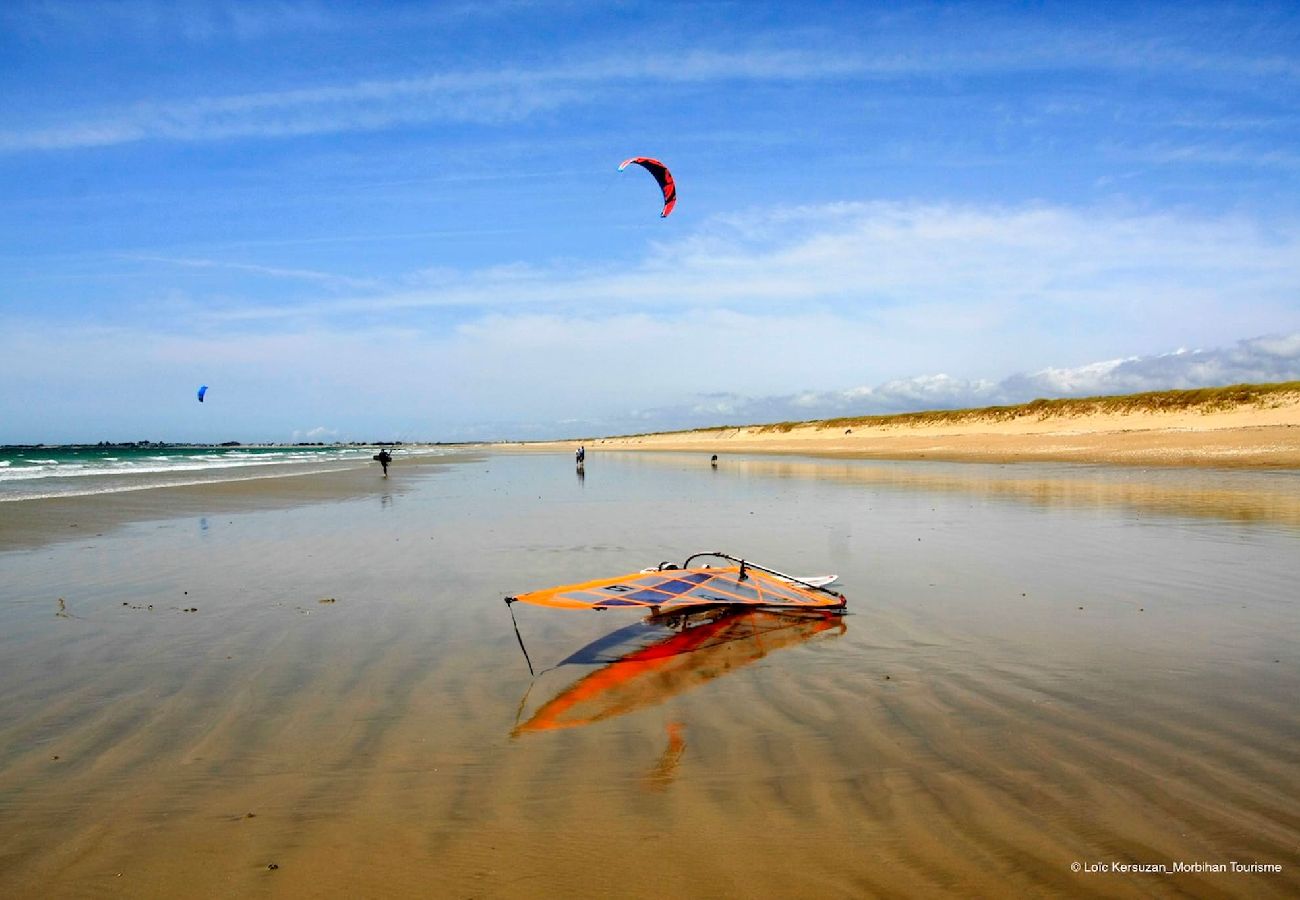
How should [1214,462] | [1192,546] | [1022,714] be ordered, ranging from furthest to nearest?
1. [1214,462]
2. [1192,546]
3. [1022,714]

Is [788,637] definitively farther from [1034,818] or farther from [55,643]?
[55,643]

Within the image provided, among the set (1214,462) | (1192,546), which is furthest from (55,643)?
(1214,462)

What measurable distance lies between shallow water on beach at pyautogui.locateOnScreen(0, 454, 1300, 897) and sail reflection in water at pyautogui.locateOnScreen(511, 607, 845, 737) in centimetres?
4

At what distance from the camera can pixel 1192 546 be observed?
10.4 m

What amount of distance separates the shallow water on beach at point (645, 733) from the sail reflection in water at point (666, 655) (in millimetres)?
39

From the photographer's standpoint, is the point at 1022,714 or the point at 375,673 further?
the point at 375,673

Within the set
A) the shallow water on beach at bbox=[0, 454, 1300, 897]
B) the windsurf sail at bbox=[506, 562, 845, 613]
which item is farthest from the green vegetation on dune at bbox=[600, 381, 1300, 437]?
→ the windsurf sail at bbox=[506, 562, 845, 613]

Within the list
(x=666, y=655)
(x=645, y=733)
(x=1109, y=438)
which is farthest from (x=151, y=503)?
(x=1109, y=438)

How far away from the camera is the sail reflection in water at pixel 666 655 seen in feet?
16.5

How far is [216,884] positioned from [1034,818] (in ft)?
11.2

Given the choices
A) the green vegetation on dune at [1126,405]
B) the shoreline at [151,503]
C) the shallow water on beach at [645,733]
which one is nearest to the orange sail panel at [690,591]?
the shallow water on beach at [645,733]

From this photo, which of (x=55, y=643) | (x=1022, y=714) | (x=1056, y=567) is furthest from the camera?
(x=1056, y=567)

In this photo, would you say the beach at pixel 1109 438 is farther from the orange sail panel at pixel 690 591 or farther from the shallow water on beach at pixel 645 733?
the orange sail panel at pixel 690 591

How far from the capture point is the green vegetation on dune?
3675cm
